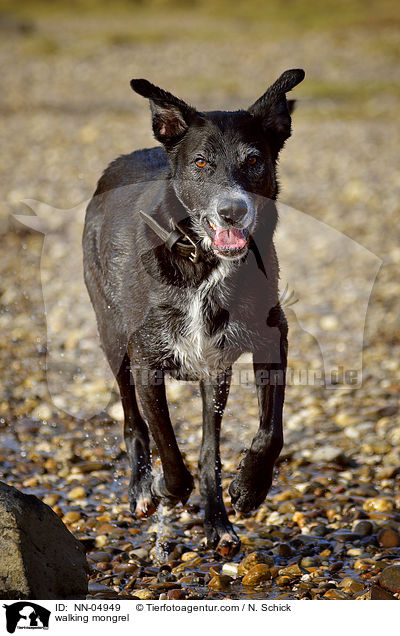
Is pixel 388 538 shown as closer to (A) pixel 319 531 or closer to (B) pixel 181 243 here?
(A) pixel 319 531

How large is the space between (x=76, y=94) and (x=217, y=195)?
17795 millimetres

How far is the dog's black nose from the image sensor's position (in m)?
4.14

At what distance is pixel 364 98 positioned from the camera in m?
19.2

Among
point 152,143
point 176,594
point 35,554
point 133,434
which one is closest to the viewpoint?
point 35,554

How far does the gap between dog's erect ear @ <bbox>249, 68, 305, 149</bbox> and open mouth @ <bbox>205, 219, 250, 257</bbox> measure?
58 centimetres

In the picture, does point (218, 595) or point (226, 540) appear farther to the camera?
point (226, 540)

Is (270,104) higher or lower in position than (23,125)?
lower

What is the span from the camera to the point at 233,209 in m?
4.14

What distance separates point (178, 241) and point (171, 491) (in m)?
1.34

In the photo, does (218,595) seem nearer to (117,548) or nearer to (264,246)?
(117,548)

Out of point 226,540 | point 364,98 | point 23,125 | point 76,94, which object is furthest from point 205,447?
point 76,94

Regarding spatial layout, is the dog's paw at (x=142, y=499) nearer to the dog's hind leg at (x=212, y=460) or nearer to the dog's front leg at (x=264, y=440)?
the dog's hind leg at (x=212, y=460)
